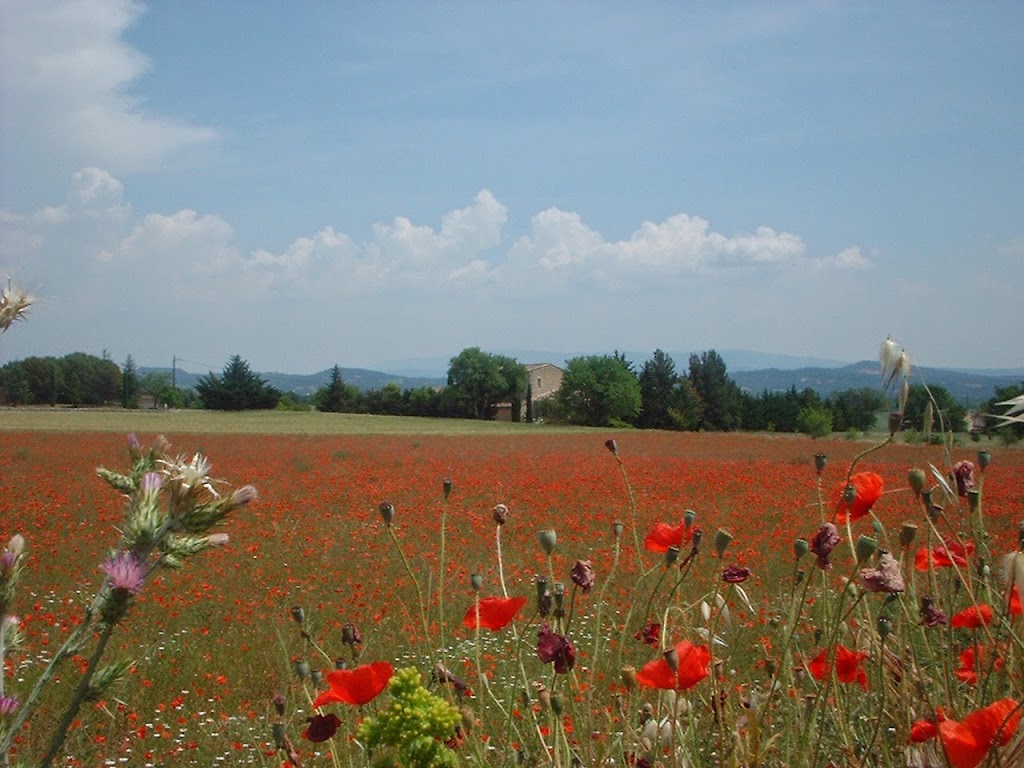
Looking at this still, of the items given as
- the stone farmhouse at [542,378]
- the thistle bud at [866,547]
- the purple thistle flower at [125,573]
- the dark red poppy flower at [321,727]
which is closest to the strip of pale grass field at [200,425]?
the stone farmhouse at [542,378]

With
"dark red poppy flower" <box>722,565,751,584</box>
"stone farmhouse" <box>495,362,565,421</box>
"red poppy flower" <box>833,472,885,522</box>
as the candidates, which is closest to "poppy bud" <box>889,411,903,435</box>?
"red poppy flower" <box>833,472,885,522</box>

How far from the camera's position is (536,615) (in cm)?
178

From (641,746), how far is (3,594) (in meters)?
1.41

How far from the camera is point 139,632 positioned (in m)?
5.90

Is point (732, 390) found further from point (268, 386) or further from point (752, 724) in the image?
point (752, 724)

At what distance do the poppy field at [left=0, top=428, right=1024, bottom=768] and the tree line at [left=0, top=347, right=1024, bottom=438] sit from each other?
154ft

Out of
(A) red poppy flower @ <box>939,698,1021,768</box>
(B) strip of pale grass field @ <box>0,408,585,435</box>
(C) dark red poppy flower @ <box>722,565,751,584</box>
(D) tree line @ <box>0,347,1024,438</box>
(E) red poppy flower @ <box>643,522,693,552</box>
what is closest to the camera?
(A) red poppy flower @ <box>939,698,1021,768</box>

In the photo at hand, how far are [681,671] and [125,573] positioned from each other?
37.1 inches

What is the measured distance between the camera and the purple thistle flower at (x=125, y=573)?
38.4 inches

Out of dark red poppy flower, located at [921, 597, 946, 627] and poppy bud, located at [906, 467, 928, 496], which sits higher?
poppy bud, located at [906, 467, 928, 496]

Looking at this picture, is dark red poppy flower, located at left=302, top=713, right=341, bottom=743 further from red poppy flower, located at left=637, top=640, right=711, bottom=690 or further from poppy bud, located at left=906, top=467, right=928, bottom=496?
poppy bud, located at left=906, top=467, right=928, bottom=496

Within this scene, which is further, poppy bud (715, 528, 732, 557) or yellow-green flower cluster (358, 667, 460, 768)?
poppy bud (715, 528, 732, 557)

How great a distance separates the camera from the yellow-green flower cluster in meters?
1.49

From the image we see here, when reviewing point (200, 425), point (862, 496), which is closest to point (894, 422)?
point (862, 496)
